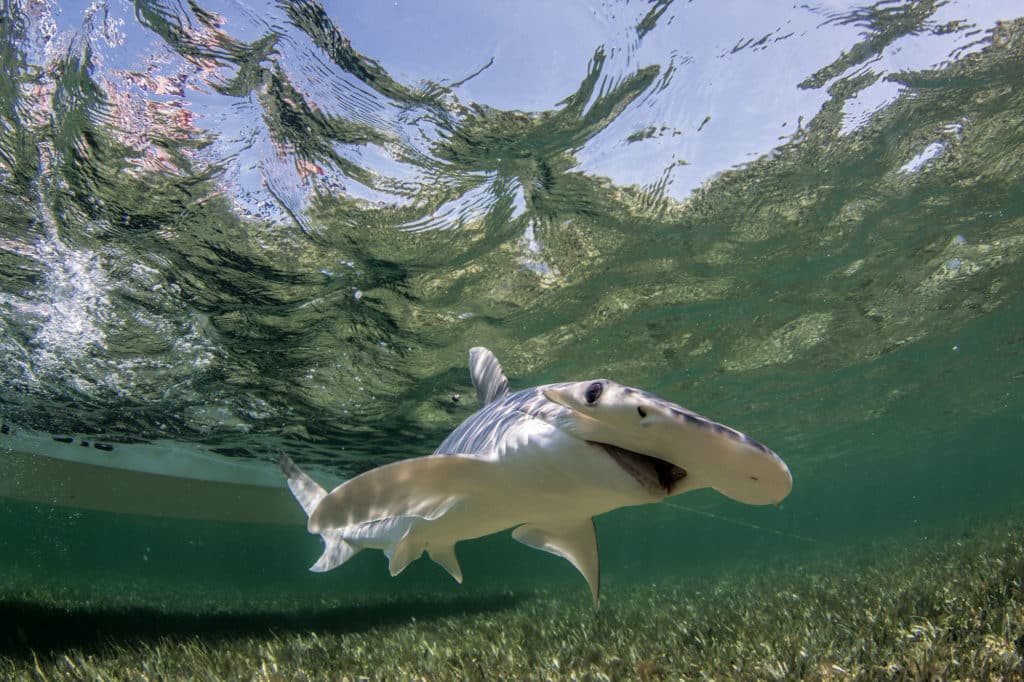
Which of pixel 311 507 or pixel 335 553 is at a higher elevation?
pixel 311 507

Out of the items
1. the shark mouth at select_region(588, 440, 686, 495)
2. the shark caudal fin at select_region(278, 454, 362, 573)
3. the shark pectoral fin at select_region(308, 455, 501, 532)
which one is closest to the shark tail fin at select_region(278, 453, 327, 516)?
the shark caudal fin at select_region(278, 454, 362, 573)

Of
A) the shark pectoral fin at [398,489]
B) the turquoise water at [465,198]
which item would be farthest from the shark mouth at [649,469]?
the turquoise water at [465,198]

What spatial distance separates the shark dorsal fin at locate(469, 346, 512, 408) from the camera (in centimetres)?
528

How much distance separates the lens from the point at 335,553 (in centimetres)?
715

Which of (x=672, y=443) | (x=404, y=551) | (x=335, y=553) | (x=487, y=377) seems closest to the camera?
(x=672, y=443)

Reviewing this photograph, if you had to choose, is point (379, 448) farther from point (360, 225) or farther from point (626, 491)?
point (626, 491)

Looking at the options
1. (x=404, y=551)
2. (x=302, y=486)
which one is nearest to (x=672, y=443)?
(x=404, y=551)

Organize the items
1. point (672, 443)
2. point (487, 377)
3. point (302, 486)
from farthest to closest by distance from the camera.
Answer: point (302, 486) → point (487, 377) → point (672, 443)

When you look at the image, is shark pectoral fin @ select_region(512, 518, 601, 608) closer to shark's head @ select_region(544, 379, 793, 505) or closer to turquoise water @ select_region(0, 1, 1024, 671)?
shark's head @ select_region(544, 379, 793, 505)

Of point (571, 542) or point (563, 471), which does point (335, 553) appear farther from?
point (563, 471)

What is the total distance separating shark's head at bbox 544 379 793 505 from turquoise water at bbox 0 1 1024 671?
6.25 metres

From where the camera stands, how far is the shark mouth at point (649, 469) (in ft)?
8.30

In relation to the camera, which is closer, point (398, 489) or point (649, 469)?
point (649, 469)

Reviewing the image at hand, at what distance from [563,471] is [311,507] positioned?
5.59m
